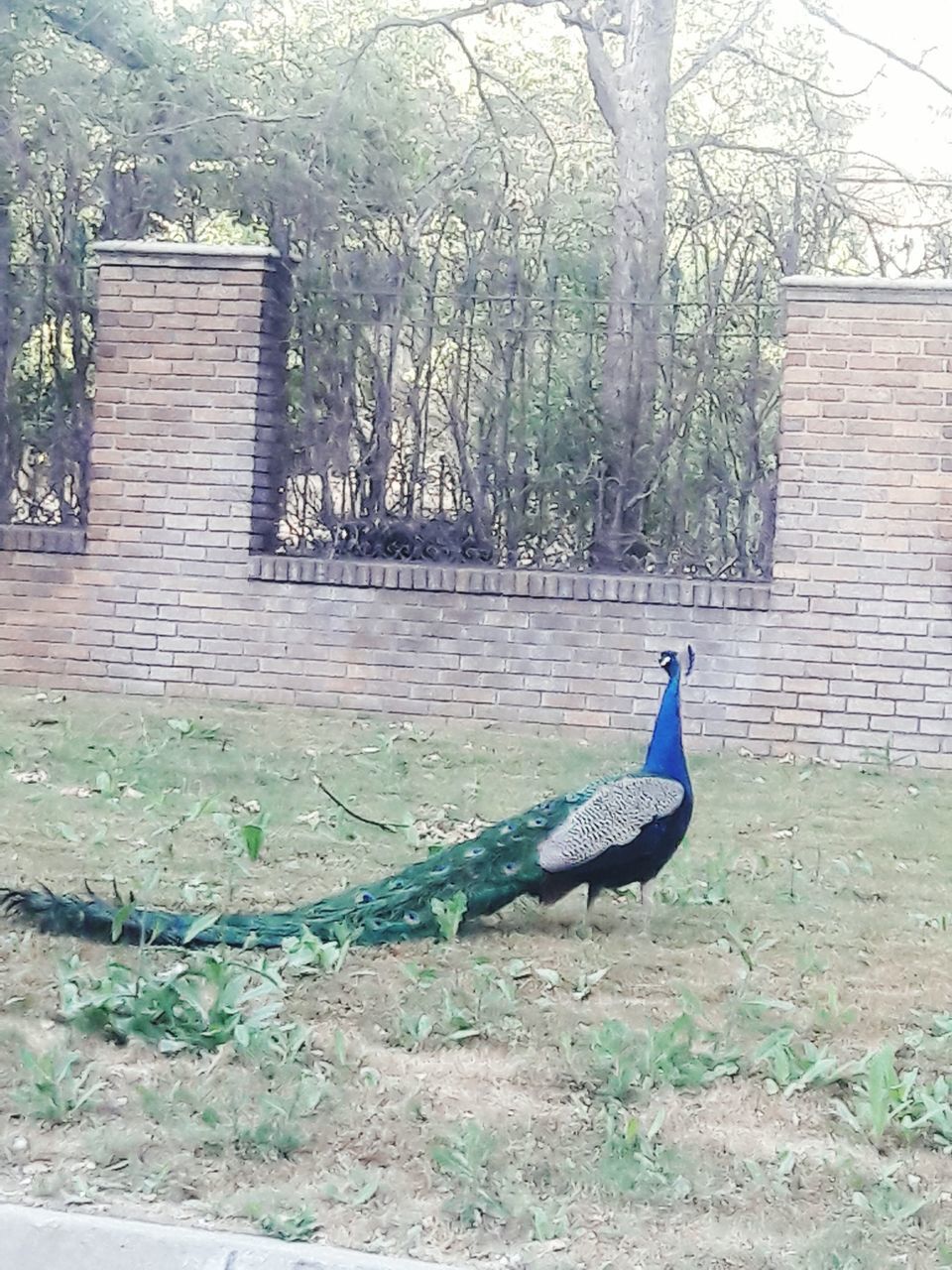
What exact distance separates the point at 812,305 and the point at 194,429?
3.39 metres

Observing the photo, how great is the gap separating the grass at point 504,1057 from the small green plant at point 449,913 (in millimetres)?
16

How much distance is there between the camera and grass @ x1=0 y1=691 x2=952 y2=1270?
3.63 metres

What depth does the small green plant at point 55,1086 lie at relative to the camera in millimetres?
4035

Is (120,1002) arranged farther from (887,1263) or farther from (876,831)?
(876,831)

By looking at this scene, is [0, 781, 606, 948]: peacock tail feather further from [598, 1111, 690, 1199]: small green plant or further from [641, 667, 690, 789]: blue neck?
[598, 1111, 690, 1199]: small green plant

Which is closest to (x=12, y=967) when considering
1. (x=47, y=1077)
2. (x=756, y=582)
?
(x=47, y=1077)

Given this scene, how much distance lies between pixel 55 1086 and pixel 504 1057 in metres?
1.14

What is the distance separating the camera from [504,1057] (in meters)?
4.56

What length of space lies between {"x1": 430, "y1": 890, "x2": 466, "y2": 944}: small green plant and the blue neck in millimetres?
753

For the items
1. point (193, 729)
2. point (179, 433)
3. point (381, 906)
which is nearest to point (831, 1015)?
point (381, 906)

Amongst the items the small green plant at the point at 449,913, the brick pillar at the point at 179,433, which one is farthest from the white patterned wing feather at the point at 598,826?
the brick pillar at the point at 179,433

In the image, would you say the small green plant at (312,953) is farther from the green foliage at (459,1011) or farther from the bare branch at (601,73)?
the bare branch at (601,73)

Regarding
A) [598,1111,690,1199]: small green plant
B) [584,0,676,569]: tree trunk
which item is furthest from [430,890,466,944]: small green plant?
[584,0,676,569]: tree trunk

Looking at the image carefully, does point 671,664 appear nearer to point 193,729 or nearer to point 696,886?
point 696,886
